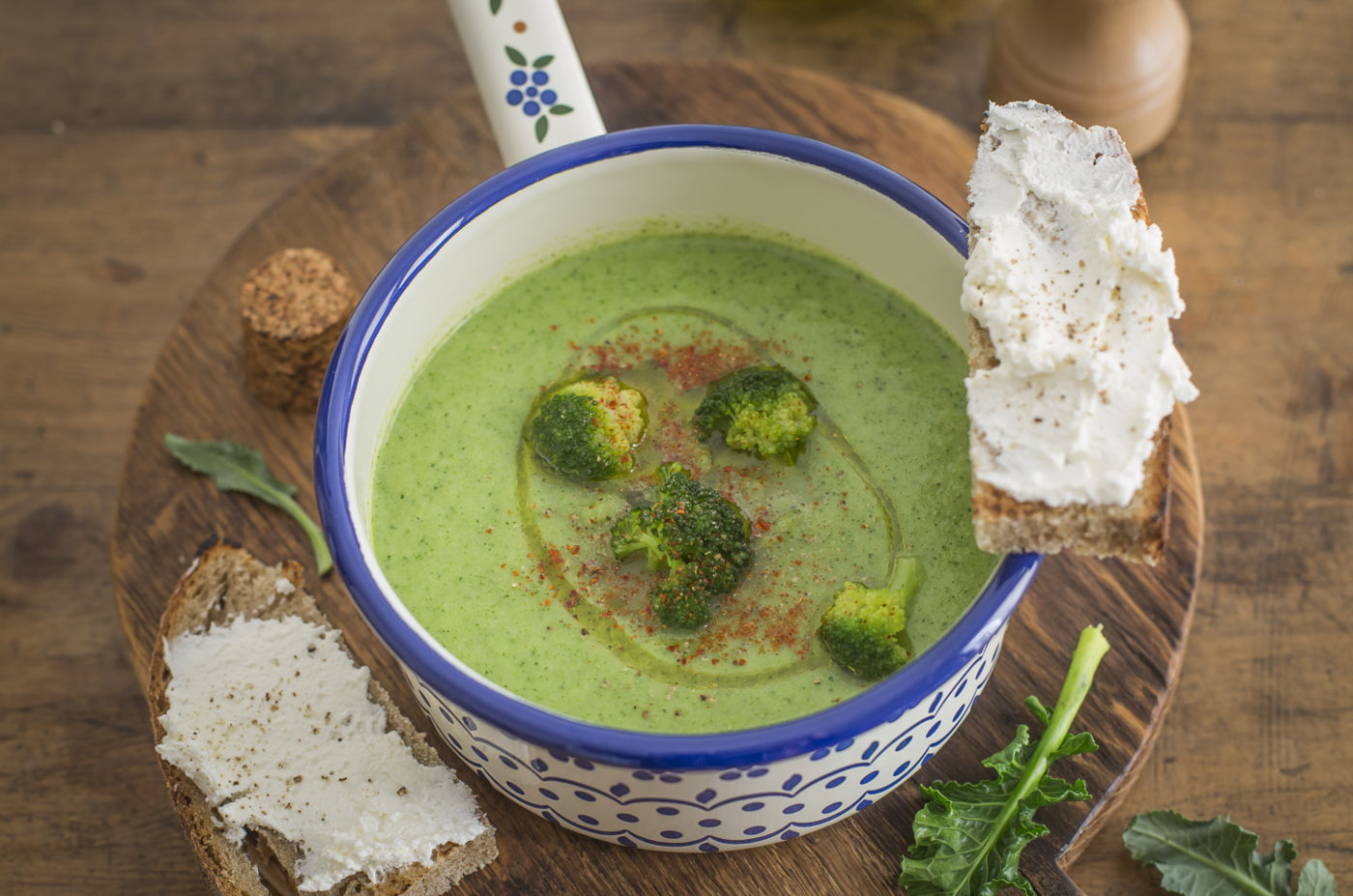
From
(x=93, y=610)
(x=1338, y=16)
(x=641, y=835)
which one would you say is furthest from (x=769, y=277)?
(x=1338, y=16)

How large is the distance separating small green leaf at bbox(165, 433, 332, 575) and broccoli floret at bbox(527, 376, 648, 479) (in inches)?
23.7

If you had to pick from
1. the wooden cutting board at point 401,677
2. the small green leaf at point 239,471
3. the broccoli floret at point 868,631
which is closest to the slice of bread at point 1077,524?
the broccoli floret at point 868,631

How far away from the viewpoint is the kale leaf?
7.64 ft

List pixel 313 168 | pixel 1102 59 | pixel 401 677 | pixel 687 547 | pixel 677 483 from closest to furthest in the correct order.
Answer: pixel 687 547 → pixel 677 483 → pixel 401 677 → pixel 1102 59 → pixel 313 168

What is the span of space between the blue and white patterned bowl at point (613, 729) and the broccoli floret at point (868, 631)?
0.13 metres

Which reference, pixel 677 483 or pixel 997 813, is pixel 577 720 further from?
pixel 997 813

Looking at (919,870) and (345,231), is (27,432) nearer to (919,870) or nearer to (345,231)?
(345,231)

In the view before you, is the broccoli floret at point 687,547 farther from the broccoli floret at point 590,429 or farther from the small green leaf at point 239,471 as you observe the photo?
the small green leaf at point 239,471

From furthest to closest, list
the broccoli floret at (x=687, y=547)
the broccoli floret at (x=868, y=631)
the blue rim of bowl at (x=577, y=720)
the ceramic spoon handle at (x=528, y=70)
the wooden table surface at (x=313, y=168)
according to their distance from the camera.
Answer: the wooden table surface at (x=313, y=168)
the ceramic spoon handle at (x=528, y=70)
the broccoli floret at (x=687, y=547)
the broccoli floret at (x=868, y=631)
the blue rim of bowl at (x=577, y=720)

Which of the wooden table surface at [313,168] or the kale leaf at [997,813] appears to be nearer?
the kale leaf at [997,813]

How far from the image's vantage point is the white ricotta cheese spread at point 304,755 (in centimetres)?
239

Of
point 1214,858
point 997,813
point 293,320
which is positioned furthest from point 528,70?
point 1214,858

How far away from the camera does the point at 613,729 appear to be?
1.92 m

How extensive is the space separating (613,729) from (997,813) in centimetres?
85
